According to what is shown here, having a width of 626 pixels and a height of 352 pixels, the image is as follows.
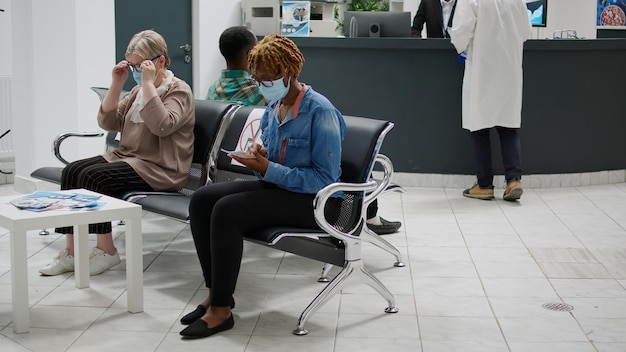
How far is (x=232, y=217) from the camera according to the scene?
10.8 ft

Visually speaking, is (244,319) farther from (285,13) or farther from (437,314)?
(285,13)

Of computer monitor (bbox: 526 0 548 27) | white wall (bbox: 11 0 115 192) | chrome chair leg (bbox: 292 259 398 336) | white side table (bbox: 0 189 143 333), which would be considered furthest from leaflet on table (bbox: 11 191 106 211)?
computer monitor (bbox: 526 0 548 27)

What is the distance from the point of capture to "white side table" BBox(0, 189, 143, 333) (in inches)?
129

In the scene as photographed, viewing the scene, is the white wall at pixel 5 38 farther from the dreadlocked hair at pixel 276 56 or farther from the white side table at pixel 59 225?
the dreadlocked hair at pixel 276 56

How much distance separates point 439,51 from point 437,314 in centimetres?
318

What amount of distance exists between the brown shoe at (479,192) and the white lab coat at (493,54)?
0.42 m

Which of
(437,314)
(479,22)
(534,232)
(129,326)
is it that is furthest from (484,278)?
(479,22)

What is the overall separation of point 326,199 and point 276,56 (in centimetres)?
60

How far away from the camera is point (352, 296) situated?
12.6ft

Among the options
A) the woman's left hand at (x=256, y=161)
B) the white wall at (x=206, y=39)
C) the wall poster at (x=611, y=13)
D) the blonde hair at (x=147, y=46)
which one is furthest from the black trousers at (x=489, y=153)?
the wall poster at (x=611, y=13)

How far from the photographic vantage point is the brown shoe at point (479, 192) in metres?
6.14

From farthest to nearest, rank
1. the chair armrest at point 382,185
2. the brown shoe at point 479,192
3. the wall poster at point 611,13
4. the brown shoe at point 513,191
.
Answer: the wall poster at point 611,13, the brown shoe at point 479,192, the brown shoe at point 513,191, the chair armrest at point 382,185

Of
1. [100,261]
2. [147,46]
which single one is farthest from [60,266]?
[147,46]

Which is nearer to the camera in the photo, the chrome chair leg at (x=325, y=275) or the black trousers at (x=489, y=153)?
the chrome chair leg at (x=325, y=275)
